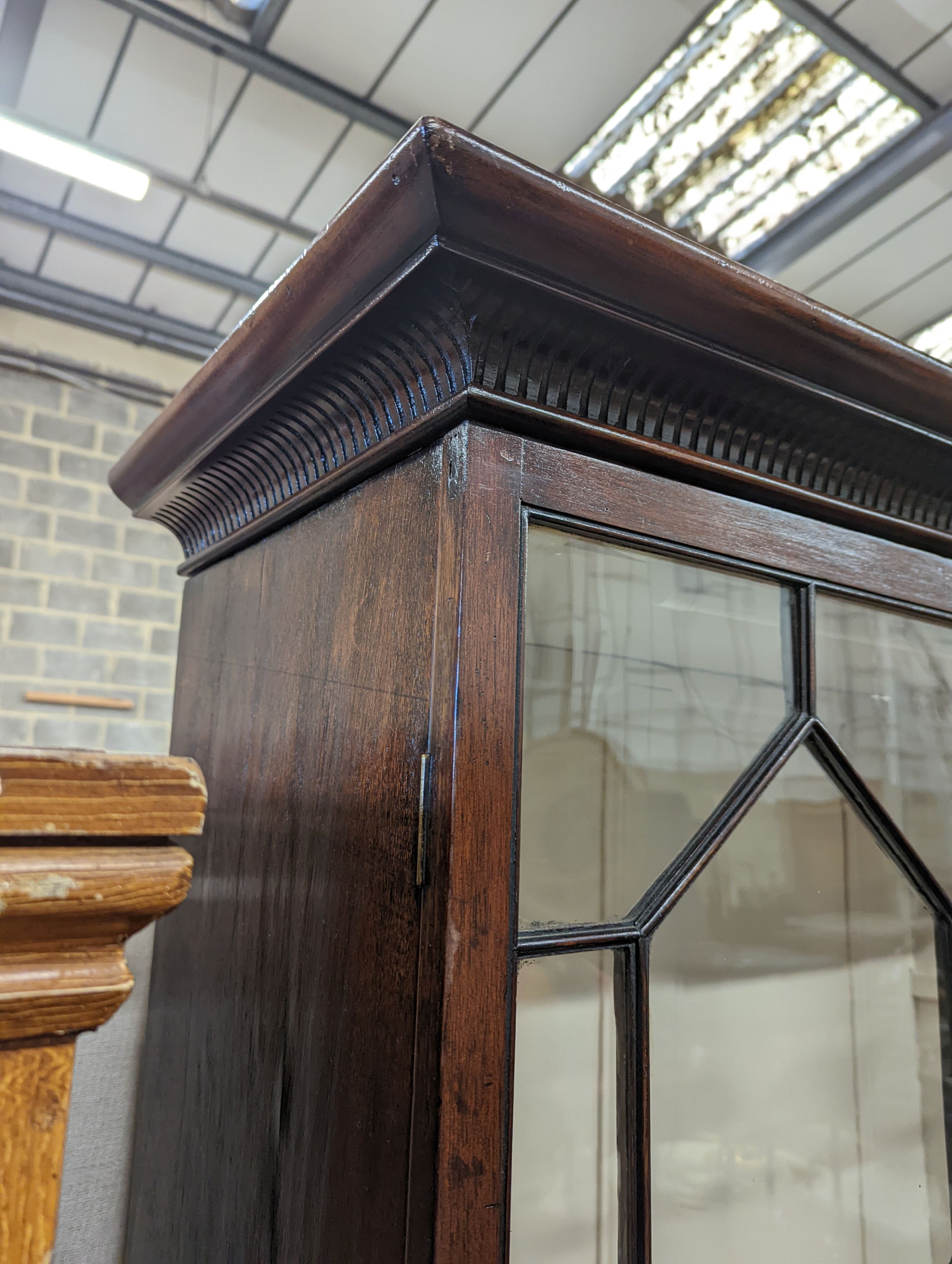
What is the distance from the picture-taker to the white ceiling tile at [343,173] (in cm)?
201

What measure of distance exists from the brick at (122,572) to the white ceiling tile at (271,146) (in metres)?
1.14

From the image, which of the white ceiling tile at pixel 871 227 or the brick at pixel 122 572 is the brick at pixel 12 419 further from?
the white ceiling tile at pixel 871 227

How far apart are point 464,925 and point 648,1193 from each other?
161 mm

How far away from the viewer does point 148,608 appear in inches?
108

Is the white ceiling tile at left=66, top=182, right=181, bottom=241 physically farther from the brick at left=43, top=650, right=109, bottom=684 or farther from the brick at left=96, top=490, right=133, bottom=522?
the brick at left=43, top=650, right=109, bottom=684

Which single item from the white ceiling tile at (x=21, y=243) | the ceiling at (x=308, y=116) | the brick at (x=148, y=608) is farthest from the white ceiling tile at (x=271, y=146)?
the brick at (x=148, y=608)

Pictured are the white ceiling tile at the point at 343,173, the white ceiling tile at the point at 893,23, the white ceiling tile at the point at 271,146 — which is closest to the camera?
the white ceiling tile at the point at 893,23

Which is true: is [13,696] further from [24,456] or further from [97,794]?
[97,794]

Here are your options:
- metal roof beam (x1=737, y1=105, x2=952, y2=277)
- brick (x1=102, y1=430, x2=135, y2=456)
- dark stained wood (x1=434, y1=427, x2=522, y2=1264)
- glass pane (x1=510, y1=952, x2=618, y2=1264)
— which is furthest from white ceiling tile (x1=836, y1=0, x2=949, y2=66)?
brick (x1=102, y1=430, x2=135, y2=456)

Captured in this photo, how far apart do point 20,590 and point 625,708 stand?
257cm

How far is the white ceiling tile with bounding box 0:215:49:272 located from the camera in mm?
2322

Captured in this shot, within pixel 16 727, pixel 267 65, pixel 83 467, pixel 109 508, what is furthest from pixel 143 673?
pixel 267 65

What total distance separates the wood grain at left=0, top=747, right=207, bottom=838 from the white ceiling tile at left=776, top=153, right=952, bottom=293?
2416 mm

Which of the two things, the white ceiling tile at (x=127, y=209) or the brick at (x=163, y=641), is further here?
the brick at (x=163, y=641)
